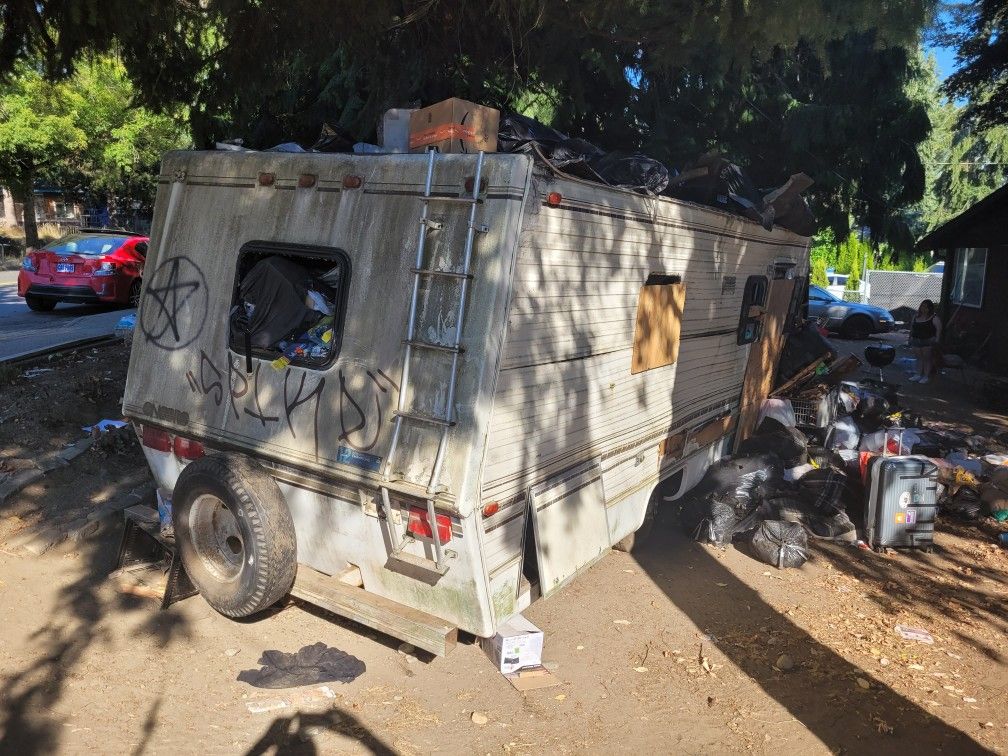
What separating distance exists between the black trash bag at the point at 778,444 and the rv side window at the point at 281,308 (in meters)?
4.46

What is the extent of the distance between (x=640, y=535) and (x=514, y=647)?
2147 millimetres

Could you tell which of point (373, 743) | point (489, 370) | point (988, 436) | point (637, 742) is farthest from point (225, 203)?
point (988, 436)

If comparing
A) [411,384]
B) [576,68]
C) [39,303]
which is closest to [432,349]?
[411,384]

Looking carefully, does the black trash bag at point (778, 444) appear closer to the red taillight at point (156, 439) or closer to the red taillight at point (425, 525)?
the red taillight at point (425, 525)

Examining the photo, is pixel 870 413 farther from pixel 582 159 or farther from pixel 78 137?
pixel 78 137

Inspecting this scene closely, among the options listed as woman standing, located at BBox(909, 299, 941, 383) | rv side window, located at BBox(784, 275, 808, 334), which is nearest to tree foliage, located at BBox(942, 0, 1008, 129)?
woman standing, located at BBox(909, 299, 941, 383)

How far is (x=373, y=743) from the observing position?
3793 millimetres

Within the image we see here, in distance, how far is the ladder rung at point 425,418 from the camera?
12.3 ft

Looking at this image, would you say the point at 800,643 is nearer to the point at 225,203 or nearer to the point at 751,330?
the point at 751,330

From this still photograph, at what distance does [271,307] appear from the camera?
4.49 m

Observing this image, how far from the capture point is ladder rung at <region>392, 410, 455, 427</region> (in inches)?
147

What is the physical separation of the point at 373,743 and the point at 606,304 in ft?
8.50

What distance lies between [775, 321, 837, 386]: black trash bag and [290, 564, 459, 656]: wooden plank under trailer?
594cm

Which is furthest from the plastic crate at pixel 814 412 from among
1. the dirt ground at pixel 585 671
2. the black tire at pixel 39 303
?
the black tire at pixel 39 303
